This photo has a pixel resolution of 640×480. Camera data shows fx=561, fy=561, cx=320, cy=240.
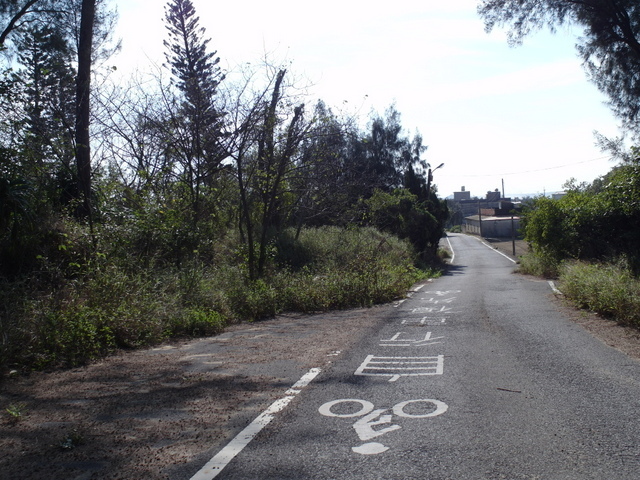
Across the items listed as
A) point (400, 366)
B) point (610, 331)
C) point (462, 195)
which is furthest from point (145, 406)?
point (462, 195)

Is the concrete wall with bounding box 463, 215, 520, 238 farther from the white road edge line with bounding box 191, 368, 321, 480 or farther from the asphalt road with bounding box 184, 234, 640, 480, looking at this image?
the white road edge line with bounding box 191, 368, 321, 480

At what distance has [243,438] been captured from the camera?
4.23m

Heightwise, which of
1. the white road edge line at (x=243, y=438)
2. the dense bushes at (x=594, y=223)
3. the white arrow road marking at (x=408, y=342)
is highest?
the dense bushes at (x=594, y=223)

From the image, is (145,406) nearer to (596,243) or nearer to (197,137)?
(197,137)

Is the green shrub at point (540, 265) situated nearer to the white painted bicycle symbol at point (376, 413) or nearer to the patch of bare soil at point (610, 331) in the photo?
the patch of bare soil at point (610, 331)

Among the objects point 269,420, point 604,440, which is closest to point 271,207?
point 269,420

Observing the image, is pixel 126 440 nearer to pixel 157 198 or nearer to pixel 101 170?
pixel 157 198

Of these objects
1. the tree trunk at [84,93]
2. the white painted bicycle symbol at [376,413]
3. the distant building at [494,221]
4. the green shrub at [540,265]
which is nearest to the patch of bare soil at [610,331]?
the white painted bicycle symbol at [376,413]

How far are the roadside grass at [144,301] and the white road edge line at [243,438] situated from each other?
304 centimetres

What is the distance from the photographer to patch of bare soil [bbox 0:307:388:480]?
152 inches

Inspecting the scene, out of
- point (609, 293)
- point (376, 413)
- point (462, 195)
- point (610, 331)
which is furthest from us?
point (462, 195)

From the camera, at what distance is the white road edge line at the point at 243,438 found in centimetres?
365

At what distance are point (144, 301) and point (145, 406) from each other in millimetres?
4258

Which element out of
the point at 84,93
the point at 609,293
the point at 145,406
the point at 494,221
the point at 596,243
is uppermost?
the point at 84,93
